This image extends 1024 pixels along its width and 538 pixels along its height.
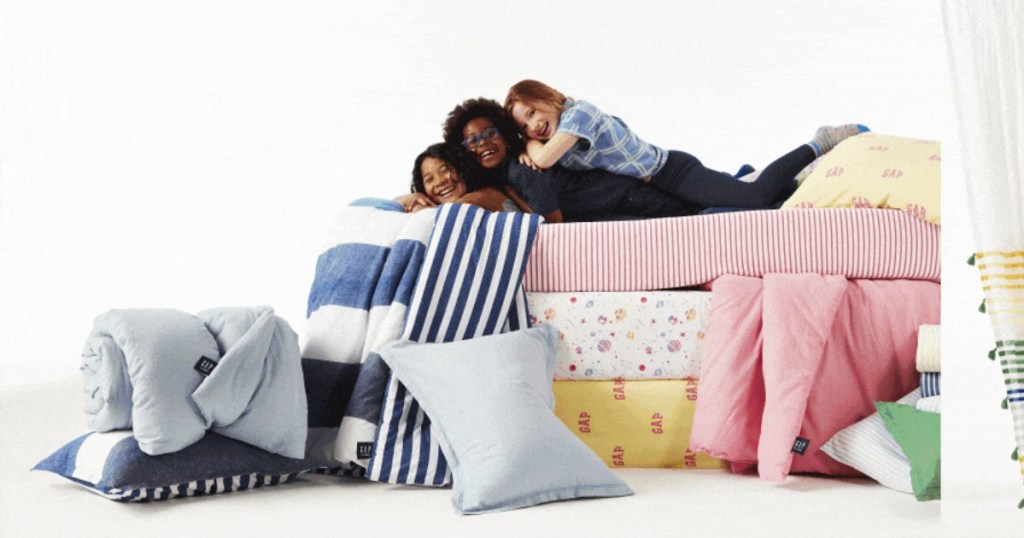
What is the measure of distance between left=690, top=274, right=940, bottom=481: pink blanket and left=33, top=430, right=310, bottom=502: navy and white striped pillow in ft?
3.38

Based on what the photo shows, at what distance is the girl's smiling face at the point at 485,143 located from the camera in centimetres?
364

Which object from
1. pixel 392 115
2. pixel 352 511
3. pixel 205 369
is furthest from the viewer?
pixel 392 115

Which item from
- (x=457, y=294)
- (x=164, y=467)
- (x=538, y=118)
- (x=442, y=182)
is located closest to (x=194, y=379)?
(x=164, y=467)

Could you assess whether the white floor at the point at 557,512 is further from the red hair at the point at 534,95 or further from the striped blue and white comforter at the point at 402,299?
the red hair at the point at 534,95

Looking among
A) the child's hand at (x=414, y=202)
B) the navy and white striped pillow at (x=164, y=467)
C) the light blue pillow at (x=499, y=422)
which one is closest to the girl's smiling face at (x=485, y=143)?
the child's hand at (x=414, y=202)

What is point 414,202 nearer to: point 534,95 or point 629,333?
point 534,95

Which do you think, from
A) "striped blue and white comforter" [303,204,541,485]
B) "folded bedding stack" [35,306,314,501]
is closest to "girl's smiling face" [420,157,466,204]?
"striped blue and white comforter" [303,204,541,485]

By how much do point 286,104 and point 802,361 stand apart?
8.50 feet

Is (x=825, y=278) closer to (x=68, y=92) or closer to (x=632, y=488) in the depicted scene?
(x=632, y=488)

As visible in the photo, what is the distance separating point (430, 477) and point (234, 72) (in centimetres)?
246

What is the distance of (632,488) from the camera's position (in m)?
2.63

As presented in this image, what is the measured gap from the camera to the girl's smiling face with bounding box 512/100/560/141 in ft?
11.9

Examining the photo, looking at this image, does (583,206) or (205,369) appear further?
(583,206)

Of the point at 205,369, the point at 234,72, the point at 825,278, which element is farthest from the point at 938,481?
the point at 234,72
